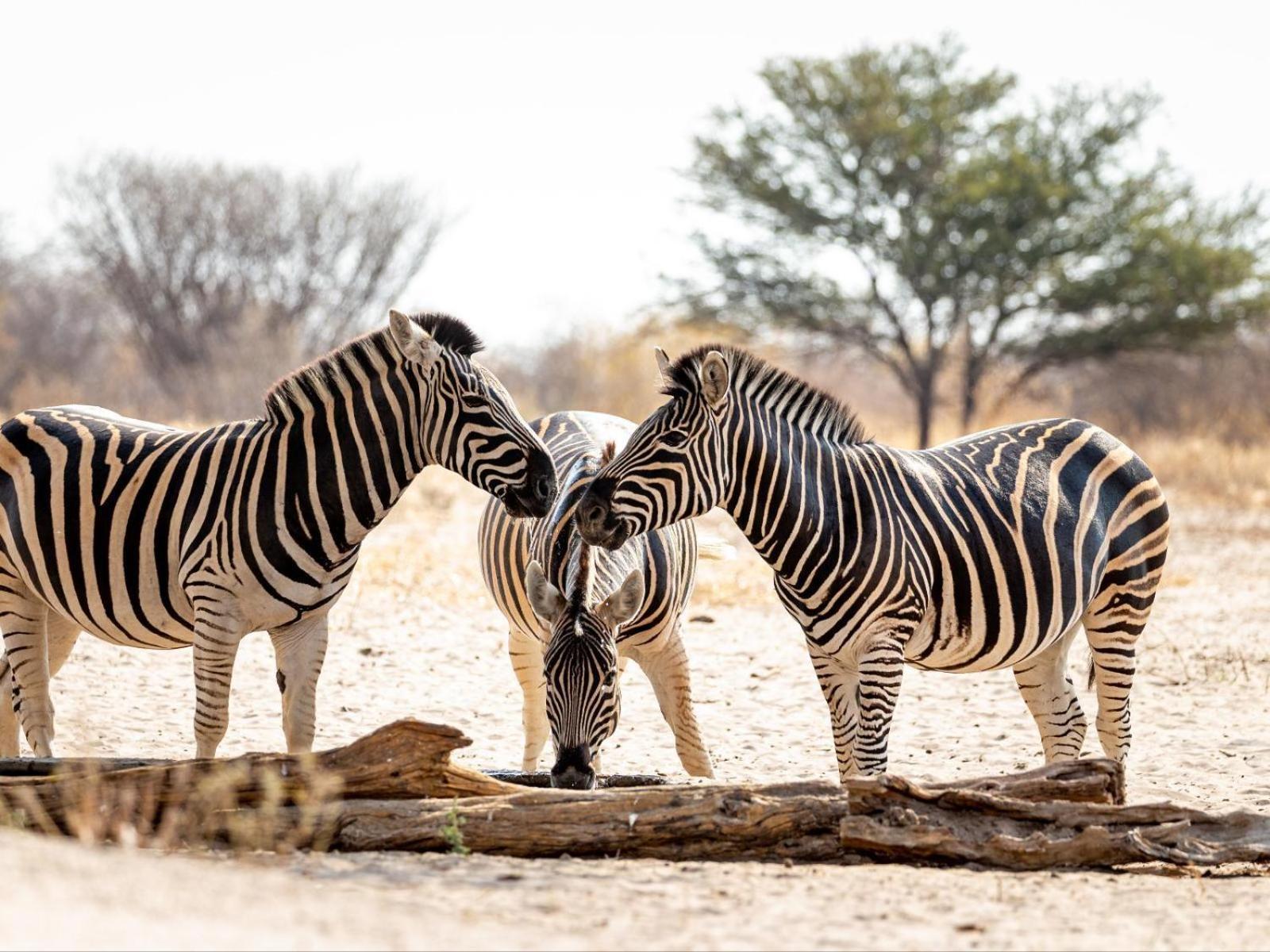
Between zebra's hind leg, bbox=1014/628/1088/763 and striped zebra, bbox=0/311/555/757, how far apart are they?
2682 mm

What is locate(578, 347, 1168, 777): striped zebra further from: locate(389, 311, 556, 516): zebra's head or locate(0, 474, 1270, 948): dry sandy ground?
locate(0, 474, 1270, 948): dry sandy ground

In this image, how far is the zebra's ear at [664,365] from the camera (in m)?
5.49

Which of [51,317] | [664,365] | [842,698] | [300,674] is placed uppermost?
[51,317]

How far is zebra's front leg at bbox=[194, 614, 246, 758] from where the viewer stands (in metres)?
5.37

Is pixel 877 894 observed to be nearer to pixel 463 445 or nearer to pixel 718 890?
pixel 718 890

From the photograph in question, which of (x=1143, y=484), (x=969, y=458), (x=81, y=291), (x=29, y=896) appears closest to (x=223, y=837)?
(x=29, y=896)

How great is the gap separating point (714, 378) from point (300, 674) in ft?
6.79

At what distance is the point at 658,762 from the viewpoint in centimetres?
736

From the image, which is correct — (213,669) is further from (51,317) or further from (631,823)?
(51,317)

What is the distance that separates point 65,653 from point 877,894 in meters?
4.50

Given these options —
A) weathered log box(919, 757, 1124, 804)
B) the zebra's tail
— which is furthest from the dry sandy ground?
the zebra's tail

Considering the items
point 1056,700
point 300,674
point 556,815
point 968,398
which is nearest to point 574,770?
point 556,815

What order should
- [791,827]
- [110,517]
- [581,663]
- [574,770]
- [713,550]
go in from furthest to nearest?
1. [713,550]
2. [110,517]
3. [581,663]
4. [574,770]
5. [791,827]

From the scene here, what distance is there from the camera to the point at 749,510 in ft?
18.4
